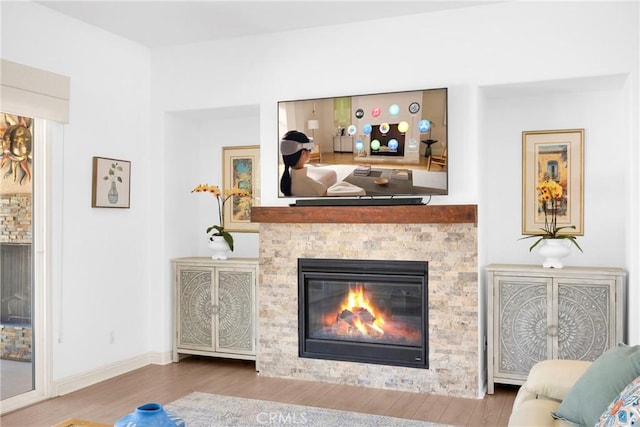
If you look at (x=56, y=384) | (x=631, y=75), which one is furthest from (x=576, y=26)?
(x=56, y=384)

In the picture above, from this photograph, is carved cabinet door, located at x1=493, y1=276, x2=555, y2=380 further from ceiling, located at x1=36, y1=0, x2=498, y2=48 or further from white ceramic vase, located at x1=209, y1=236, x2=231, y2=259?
white ceramic vase, located at x1=209, y1=236, x2=231, y2=259

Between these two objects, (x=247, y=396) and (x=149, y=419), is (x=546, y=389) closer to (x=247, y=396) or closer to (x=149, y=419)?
(x=149, y=419)

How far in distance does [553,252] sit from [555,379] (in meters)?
1.64

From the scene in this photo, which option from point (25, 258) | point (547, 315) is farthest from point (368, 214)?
point (25, 258)

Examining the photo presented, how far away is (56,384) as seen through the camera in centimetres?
412

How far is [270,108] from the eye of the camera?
469 centimetres

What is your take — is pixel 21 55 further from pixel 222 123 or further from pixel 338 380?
pixel 338 380

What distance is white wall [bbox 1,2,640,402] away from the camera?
3.91 metres

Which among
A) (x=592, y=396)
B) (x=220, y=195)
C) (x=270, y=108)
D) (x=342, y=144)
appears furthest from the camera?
(x=220, y=195)

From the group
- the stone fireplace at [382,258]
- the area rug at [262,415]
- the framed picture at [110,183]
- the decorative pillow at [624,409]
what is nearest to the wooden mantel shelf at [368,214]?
the stone fireplace at [382,258]

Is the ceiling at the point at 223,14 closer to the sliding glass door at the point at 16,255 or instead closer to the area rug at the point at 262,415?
the sliding glass door at the point at 16,255

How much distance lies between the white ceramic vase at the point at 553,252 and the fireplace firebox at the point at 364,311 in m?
0.84

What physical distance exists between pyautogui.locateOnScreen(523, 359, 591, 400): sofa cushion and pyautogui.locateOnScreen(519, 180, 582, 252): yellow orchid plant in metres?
1.57

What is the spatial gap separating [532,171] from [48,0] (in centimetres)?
364
